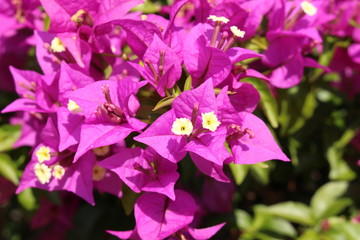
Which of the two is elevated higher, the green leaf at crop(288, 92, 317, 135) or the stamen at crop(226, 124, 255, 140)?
the stamen at crop(226, 124, 255, 140)

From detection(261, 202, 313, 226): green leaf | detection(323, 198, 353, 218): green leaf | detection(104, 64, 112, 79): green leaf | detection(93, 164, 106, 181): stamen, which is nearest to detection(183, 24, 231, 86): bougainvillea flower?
detection(104, 64, 112, 79): green leaf

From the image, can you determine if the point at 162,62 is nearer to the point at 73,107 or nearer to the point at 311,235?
the point at 73,107

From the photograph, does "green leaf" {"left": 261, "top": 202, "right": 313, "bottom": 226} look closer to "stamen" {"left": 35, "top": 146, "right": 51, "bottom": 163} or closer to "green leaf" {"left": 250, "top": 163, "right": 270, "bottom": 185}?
"green leaf" {"left": 250, "top": 163, "right": 270, "bottom": 185}

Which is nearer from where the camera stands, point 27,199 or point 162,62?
point 162,62

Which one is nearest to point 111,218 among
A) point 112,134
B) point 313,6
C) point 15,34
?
point 15,34

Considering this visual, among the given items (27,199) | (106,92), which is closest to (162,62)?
(106,92)

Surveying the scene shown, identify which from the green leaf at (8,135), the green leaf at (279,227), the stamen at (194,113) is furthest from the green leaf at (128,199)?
the green leaf at (279,227)
